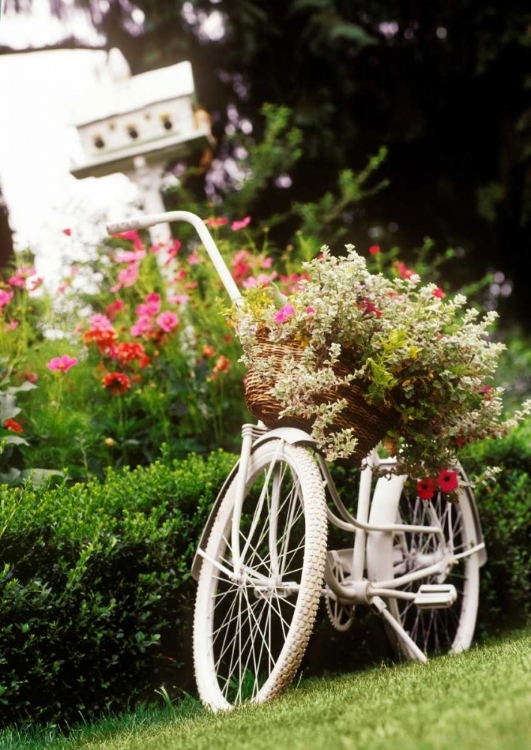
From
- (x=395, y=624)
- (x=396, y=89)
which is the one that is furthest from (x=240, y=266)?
(x=396, y=89)

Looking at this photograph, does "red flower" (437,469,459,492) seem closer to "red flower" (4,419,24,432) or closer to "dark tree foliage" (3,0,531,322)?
"red flower" (4,419,24,432)

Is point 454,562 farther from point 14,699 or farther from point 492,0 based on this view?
point 492,0

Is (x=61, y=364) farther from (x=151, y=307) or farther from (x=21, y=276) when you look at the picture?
(x=21, y=276)

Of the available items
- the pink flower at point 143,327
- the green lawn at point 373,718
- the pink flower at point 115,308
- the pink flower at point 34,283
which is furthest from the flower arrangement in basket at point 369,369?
the pink flower at point 115,308

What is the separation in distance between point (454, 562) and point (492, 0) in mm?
6707

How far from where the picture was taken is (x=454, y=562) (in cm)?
323

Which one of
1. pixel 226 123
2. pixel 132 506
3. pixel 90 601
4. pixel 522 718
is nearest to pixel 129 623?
pixel 90 601

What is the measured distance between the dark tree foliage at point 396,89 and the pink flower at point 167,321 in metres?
4.16

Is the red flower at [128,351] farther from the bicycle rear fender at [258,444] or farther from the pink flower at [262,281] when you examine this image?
the bicycle rear fender at [258,444]

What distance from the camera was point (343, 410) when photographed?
2648 mm

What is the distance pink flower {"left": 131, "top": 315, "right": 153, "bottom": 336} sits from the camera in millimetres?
4438

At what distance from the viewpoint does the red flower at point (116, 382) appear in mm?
4148

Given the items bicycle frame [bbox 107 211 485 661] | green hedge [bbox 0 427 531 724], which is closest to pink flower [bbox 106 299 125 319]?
green hedge [bbox 0 427 531 724]

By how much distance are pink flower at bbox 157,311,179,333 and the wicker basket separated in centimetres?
168
